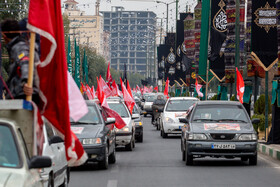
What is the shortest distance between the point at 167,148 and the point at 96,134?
8.35 m

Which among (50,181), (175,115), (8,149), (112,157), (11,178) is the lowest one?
(175,115)

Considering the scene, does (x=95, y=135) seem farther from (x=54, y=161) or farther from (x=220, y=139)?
(x=54, y=161)

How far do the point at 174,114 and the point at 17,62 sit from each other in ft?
75.1

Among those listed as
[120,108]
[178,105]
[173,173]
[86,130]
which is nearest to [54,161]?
[173,173]

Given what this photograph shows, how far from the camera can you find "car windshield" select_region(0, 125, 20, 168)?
25.1ft

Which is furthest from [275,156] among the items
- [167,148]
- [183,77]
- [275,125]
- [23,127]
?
[183,77]

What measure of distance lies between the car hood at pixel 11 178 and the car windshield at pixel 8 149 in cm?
18

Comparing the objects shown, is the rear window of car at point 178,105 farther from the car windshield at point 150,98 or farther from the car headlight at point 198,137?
the car windshield at point 150,98

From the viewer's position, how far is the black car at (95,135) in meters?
16.6

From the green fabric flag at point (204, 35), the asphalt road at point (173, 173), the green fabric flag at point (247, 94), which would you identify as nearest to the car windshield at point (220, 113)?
the asphalt road at point (173, 173)

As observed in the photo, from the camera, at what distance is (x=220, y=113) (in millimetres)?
18688

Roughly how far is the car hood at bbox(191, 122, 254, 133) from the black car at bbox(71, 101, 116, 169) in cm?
197

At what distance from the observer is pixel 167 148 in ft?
81.5

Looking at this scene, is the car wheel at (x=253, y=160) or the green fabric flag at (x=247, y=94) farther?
the green fabric flag at (x=247, y=94)
